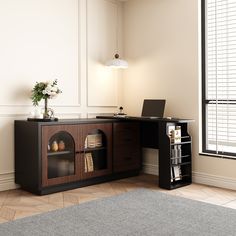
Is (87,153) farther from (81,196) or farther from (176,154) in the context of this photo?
(176,154)

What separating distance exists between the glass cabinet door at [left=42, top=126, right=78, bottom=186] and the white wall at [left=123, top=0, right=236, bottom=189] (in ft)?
4.34

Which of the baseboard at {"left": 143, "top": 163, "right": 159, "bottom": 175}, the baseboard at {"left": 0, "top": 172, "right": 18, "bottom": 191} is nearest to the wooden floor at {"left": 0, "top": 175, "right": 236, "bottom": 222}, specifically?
the baseboard at {"left": 0, "top": 172, "right": 18, "bottom": 191}

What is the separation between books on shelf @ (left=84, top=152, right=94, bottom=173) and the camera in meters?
3.77

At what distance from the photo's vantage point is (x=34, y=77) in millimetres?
3844

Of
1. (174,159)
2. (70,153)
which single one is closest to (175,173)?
(174,159)

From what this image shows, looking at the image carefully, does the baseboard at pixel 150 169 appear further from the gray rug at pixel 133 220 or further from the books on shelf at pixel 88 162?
the gray rug at pixel 133 220

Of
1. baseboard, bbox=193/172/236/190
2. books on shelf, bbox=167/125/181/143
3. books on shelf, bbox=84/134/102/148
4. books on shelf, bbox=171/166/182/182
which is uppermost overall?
books on shelf, bbox=167/125/181/143

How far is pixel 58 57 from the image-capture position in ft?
13.4

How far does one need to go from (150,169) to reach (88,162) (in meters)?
1.08

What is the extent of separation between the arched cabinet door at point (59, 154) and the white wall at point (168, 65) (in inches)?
51.2

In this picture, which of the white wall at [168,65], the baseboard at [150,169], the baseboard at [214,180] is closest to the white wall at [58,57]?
the white wall at [168,65]

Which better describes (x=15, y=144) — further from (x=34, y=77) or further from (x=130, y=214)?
(x=130, y=214)

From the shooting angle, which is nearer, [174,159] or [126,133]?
[174,159]

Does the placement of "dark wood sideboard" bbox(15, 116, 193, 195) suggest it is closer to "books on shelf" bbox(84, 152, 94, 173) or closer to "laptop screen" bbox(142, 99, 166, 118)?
"books on shelf" bbox(84, 152, 94, 173)
